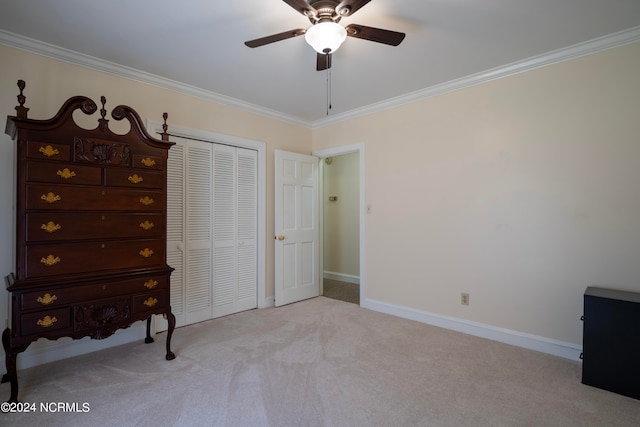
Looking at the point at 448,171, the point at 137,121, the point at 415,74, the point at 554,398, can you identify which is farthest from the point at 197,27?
the point at 554,398

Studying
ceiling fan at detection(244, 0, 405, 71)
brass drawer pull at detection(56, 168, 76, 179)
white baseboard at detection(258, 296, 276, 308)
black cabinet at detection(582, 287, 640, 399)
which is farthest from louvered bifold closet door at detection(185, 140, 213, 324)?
black cabinet at detection(582, 287, 640, 399)

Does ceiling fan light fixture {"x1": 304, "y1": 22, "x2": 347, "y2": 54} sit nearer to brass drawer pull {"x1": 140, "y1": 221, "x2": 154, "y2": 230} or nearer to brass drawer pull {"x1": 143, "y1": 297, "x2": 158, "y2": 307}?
brass drawer pull {"x1": 140, "y1": 221, "x2": 154, "y2": 230}

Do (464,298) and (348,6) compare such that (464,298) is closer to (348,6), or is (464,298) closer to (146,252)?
(348,6)

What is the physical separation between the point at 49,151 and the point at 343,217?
4.42 meters

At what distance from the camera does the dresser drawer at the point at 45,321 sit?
6.63 ft

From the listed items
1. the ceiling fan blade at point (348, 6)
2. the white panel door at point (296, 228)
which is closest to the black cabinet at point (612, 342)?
the ceiling fan blade at point (348, 6)

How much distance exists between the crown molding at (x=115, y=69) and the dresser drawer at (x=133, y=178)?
3.78 ft

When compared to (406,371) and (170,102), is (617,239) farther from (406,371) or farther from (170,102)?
(170,102)

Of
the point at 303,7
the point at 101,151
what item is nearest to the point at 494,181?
the point at 303,7

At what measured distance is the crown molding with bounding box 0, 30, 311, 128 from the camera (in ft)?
7.99

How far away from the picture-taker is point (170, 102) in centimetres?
328

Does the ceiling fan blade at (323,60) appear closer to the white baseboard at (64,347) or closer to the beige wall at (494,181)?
the beige wall at (494,181)

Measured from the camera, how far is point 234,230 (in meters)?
3.83

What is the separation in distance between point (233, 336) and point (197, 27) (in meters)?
2.73
